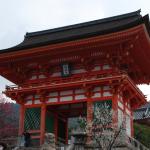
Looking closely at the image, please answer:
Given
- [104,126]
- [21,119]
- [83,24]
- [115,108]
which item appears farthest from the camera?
[83,24]

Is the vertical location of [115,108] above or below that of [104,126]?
above

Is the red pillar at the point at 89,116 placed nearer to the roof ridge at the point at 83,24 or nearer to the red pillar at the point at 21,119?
the red pillar at the point at 21,119

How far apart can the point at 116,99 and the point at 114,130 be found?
9.02ft

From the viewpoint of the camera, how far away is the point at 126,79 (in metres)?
20.0

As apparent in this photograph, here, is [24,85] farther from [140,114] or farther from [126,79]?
[140,114]

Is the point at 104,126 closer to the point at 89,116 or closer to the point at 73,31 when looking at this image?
the point at 89,116

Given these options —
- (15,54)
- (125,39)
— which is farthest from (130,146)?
(15,54)

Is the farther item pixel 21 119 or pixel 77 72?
pixel 21 119

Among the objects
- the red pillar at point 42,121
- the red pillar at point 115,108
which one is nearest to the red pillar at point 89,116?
the red pillar at point 115,108

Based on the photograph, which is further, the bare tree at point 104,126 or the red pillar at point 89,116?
the red pillar at point 89,116

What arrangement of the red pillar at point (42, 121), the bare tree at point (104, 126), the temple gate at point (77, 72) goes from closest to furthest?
the bare tree at point (104, 126)
the temple gate at point (77, 72)
the red pillar at point (42, 121)

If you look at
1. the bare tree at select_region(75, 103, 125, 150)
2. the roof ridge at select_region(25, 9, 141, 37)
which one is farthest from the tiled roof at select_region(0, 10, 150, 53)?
the bare tree at select_region(75, 103, 125, 150)

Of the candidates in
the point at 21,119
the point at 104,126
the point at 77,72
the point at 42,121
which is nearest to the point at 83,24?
the point at 77,72

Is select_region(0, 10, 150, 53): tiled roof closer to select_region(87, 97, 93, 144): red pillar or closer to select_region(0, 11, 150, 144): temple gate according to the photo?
select_region(0, 11, 150, 144): temple gate
